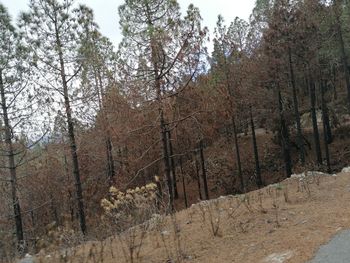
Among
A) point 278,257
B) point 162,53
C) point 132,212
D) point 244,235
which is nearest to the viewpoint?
point 278,257

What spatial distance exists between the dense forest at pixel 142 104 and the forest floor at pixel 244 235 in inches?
21.8

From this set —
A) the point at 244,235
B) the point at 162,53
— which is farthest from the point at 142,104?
the point at 244,235

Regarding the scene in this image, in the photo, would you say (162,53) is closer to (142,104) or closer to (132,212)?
(142,104)

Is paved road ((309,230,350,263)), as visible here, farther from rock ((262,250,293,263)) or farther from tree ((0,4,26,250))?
tree ((0,4,26,250))

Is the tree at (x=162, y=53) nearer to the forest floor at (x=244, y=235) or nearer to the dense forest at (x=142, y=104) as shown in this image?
the dense forest at (x=142, y=104)

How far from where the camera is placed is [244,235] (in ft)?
26.0

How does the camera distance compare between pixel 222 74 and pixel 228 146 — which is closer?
pixel 222 74

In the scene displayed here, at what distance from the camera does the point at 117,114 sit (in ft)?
49.6

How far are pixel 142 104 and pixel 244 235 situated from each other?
7272 millimetres

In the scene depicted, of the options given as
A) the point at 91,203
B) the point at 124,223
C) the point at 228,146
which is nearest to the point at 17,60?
the point at 124,223

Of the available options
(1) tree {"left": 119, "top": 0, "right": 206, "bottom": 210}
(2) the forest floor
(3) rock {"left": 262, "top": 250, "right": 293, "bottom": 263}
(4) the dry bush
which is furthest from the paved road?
(1) tree {"left": 119, "top": 0, "right": 206, "bottom": 210}

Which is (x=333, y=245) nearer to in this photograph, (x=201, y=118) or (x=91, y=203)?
(x=201, y=118)

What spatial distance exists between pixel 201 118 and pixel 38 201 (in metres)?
22.3

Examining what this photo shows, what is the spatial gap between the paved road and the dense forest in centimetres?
358
